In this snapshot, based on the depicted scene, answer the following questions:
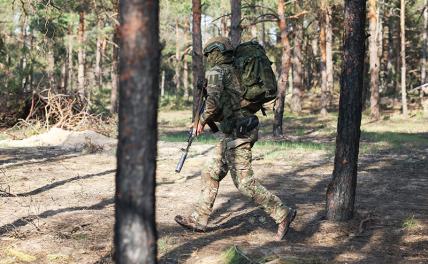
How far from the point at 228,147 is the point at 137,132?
293 centimetres

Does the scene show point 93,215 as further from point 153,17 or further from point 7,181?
point 153,17

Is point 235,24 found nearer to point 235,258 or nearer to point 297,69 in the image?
point 235,258

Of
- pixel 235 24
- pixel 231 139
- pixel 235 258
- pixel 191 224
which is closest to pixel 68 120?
pixel 235 24

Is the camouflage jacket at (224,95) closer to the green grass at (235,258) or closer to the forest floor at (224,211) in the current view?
the forest floor at (224,211)

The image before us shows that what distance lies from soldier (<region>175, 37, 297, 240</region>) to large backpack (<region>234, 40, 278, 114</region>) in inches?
3.2

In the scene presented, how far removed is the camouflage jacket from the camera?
208 inches

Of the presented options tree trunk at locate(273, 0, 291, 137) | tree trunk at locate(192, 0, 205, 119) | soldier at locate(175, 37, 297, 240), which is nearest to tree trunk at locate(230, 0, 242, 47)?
tree trunk at locate(273, 0, 291, 137)

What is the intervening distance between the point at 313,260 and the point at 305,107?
1310 inches

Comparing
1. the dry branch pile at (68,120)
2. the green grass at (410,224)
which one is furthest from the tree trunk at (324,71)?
the green grass at (410,224)

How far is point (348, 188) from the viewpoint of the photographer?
5836 millimetres

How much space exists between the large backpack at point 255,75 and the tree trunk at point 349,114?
100cm

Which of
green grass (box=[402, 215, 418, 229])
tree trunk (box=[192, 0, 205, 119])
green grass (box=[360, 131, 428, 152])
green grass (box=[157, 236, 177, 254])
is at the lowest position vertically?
green grass (box=[157, 236, 177, 254])

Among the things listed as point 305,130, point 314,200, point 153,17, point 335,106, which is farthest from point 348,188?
point 335,106

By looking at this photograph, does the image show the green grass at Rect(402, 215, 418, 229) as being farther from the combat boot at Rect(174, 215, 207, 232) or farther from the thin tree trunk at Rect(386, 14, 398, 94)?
the thin tree trunk at Rect(386, 14, 398, 94)
